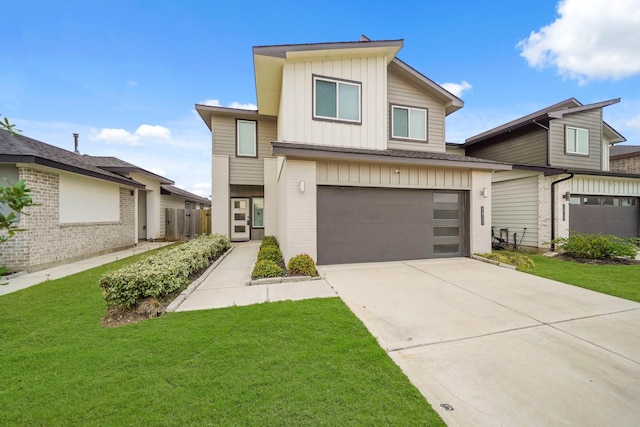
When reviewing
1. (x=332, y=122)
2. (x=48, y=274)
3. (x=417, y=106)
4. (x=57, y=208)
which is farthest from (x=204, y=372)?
(x=417, y=106)

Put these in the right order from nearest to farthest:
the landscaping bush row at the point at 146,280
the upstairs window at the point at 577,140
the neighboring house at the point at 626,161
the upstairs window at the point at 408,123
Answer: the landscaping bush row at the point at 146,280, the upstairs window at the point at 408,123, the upstairs window at the point at 577,140, the neighboring house at the point at 626,161

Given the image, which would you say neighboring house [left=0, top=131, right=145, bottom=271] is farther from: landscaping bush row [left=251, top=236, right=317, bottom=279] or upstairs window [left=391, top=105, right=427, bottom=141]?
upstairs window [left=391, top=105, right=427, bottom=141]

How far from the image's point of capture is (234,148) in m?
11.9

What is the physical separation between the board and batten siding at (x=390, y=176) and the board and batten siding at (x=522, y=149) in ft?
18.9

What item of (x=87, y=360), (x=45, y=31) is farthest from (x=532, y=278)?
(x=45, y=31)

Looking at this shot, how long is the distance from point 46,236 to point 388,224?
9996 mm

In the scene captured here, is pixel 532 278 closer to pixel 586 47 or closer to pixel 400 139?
pixel 400 139

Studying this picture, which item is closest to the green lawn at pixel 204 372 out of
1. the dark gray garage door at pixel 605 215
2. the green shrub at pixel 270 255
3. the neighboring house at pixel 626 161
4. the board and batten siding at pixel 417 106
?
the green shrub at pixel 270 255

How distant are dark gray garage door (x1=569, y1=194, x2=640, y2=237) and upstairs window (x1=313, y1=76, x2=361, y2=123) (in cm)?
1022

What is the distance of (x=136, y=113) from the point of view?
48.3 ft

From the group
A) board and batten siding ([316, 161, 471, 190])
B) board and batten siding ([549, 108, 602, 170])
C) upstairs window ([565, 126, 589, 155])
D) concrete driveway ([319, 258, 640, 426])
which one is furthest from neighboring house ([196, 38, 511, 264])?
upstairs window ([565, 126, 589, 155])

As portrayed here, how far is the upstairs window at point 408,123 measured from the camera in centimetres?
875

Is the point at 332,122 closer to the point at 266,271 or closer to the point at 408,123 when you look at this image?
the point at 408,123

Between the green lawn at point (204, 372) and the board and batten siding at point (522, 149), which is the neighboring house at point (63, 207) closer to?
the green lawn at point (204, 372)
